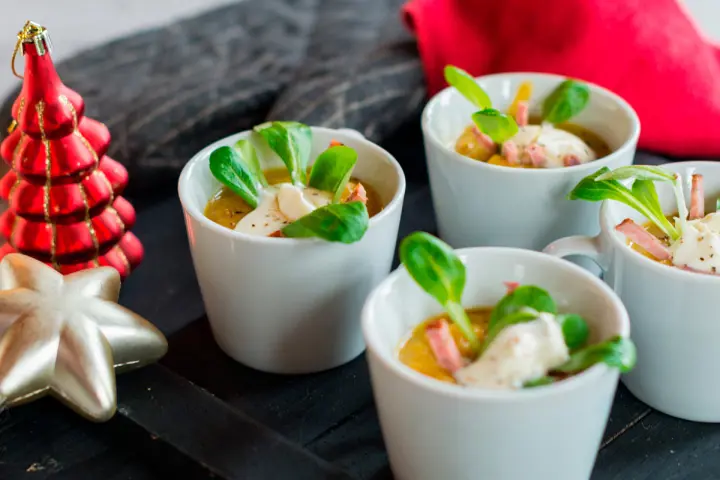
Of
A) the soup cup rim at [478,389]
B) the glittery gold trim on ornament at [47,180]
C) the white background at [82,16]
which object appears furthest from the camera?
the white background at [82,16]

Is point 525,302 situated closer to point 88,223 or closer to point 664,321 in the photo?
point 664,321

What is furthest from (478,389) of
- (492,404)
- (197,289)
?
(197,289)

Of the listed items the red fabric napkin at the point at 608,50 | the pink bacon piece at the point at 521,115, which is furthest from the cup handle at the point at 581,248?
the red fabric napkin at the point at 608,50

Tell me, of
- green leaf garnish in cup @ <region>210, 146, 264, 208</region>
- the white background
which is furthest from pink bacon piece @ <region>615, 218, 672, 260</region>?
the white background

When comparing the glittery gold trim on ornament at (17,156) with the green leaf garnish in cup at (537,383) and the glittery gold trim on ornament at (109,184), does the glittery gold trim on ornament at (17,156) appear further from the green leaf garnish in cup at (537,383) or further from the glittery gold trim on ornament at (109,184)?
the green leaf garnish in cup at (537,383)

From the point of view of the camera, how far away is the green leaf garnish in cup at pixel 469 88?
0.93 meters

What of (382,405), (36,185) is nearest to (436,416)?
(382,405)

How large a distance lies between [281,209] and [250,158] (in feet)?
0.26

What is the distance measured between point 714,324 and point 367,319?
0.26 m

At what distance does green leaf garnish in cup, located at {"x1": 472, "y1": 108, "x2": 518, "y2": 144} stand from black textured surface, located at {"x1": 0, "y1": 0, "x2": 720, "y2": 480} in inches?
6.1

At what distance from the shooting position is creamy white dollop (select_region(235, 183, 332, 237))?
77 centimetres

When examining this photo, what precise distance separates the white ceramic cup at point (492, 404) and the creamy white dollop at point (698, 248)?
9 cm

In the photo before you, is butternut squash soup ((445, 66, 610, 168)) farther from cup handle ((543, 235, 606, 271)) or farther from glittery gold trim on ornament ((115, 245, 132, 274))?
glittery gold trim on ornament ((115, 245, 132, 274))

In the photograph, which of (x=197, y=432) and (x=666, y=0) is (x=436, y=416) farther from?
(x=666, y=0)
